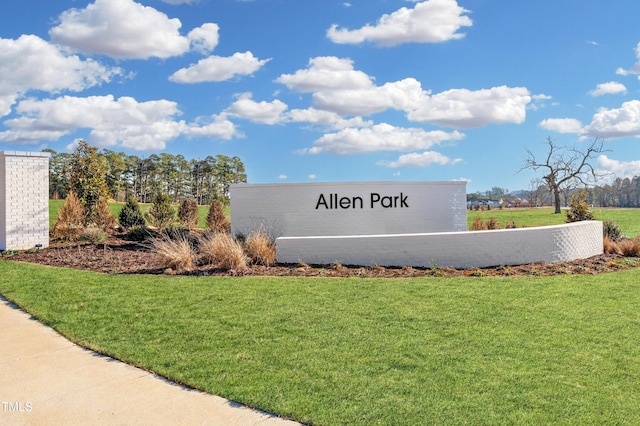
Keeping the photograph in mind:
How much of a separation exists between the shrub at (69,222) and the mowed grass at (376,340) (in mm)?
7344

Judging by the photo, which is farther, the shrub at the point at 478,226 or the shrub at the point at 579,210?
the shrub at the point at 478,226

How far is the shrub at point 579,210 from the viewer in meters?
18.4

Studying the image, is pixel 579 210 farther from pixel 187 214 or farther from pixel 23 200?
pixel 23 200

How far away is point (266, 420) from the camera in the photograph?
3838mm

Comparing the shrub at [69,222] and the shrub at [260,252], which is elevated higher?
the shrub at [69,222]

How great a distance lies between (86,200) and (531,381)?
16829 millimetres

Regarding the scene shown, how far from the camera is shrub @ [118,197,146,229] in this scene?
19.6 m

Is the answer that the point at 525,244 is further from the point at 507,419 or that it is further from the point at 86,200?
the point at 86,200

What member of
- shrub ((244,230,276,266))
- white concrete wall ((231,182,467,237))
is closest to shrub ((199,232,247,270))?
shrub ((244,230,276,266))

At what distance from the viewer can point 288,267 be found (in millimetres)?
10852

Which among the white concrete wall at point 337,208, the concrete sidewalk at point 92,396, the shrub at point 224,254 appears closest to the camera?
the concrete sidewalk at point 92,396

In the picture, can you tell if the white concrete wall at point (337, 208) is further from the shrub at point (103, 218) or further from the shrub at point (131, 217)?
the shrub at point (131, 217)

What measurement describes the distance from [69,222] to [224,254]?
28.4 feet

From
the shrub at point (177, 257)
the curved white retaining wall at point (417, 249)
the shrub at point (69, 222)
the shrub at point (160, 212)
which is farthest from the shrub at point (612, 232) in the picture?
the shrub at point (69, 222)
